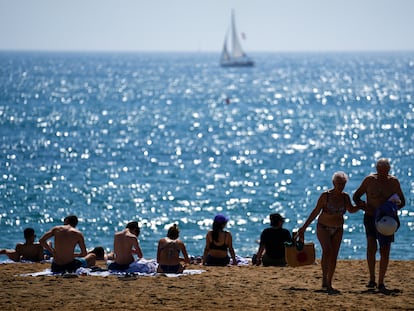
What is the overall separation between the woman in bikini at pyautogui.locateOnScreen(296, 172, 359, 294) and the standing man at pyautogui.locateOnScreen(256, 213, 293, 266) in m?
2.41

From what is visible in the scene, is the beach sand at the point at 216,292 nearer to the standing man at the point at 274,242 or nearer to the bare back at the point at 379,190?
the standing man at the point at 274,242

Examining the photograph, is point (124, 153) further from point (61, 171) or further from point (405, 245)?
point (405, 245)

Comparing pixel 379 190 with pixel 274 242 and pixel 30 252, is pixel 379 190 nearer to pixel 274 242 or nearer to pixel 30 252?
pixel 274 242

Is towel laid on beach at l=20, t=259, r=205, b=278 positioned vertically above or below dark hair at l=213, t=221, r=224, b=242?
below

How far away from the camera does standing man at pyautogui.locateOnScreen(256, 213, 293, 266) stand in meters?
15.0

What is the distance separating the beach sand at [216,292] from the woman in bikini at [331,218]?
371 mm

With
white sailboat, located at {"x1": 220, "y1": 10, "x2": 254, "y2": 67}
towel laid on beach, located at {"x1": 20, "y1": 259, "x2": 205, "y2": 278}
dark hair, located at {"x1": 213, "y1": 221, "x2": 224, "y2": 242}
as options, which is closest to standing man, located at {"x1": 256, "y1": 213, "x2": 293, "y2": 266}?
dark hair, located at {"x1": 213, "y1": 221, "x2": 224, "y2": 242}

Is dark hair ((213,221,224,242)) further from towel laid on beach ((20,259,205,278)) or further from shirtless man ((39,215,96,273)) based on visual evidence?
shirtless man ((39,215,96,273))

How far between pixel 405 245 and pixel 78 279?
14913 millimetres

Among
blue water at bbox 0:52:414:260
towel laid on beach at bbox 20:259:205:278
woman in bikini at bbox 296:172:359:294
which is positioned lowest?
blue water at bbox 0:52:414:260

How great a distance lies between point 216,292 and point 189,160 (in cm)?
3452

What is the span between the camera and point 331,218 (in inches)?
485

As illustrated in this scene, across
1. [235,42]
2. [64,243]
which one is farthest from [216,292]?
[235,42]

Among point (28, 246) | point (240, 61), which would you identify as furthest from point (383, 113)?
point (240, 61)
